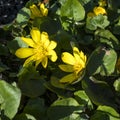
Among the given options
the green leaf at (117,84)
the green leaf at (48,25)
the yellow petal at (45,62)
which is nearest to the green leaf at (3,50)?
the green leaf at (48,25)

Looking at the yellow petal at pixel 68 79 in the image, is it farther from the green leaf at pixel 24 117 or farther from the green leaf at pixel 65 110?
the green leaf at pixel 24 117

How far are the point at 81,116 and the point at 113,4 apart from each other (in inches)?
32.3

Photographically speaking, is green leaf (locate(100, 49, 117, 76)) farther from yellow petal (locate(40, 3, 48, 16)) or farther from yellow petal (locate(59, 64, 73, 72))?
yellow petal (locate(40, 3, 48, 16))

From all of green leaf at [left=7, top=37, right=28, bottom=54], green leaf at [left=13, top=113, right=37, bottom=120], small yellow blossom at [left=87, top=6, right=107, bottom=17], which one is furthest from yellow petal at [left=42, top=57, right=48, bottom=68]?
small yellow blossom at [left=87, top=6, right=107, bottom=17]

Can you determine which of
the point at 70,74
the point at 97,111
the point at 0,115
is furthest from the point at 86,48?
the point at 0,115

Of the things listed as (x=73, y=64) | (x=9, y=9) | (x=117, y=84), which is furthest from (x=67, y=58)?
(x=9, y=9)

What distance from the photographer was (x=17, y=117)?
6.54ft

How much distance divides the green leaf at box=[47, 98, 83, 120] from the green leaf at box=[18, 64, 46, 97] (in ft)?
0.46

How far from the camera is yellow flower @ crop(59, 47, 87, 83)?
2105 mm

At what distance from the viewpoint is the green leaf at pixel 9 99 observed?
6.31 feet

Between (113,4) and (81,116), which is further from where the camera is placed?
(113,4)

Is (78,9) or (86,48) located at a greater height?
(78,9)

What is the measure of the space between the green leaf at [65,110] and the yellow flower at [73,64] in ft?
0.42

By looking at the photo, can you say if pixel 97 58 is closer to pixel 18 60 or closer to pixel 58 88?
pixel 58 88
